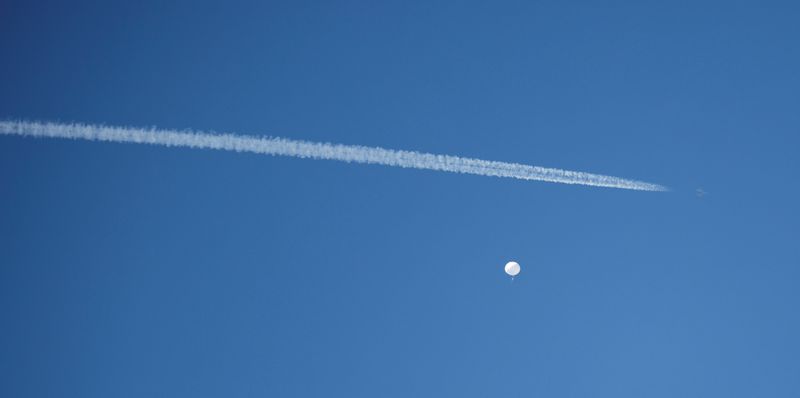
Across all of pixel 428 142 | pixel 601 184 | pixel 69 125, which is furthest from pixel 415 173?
pixel 69 125

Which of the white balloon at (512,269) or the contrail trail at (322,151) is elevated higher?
the contrail trail at (322,151)

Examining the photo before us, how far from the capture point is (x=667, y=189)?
7.05 m

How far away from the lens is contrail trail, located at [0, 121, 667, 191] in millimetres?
6754

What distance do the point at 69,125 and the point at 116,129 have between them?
1.02ft

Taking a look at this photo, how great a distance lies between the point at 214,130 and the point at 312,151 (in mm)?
694

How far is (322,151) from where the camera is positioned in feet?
22.7

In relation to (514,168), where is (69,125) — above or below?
above

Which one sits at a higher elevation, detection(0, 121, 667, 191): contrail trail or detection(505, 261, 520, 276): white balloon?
detection(0, 121, 667, 191): contrail trail

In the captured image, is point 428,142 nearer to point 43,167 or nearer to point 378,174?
point 378,174

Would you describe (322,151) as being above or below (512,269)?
above

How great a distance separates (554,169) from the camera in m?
7.00

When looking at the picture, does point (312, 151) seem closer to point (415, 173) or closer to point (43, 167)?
point (415, 173)

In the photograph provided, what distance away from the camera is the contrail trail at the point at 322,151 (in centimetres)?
675

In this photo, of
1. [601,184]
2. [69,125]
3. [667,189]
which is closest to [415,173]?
[601,184]
